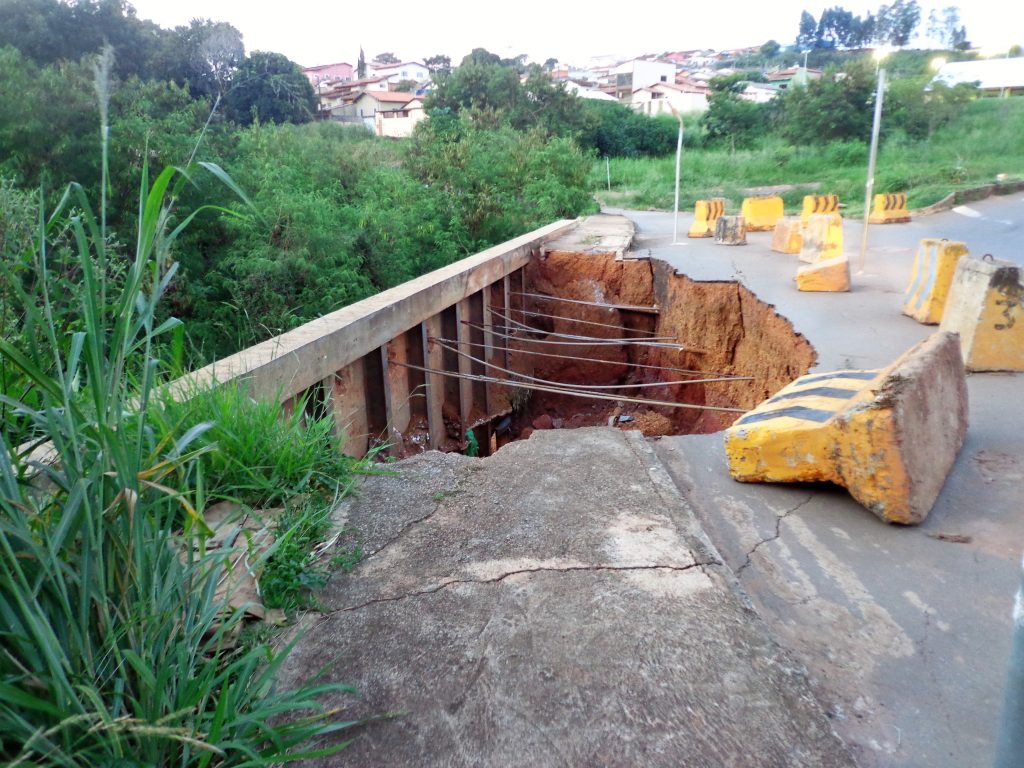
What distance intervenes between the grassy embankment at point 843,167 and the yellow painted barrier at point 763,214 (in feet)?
27.4

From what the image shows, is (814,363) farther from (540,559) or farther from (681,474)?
(540,559)

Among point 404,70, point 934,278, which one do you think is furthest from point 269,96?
point 404,70

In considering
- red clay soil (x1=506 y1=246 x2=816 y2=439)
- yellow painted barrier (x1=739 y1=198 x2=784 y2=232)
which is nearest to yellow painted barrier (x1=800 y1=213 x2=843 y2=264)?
red clay soil (x1=506 y1=246 x2=816 y2=439)

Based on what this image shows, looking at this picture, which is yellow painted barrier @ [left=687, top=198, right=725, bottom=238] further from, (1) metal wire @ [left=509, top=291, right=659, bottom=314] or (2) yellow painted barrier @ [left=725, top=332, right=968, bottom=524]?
(2) yellow painted barrier @ [left=725, top=332, right=968, bottom=524]

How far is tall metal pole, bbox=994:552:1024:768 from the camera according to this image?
48.1 inches

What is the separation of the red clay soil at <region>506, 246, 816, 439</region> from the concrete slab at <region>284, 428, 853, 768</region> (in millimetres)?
4368

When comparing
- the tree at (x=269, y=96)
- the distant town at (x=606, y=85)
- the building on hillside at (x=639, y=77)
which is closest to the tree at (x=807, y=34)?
the distant town at (x=606, y=85)

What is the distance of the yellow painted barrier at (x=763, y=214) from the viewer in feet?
50.6

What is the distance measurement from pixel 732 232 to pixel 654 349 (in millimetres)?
3129

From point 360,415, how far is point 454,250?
7.73 m

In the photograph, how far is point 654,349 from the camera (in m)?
11.5

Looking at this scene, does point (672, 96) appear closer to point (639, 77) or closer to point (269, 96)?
point (639, 77)

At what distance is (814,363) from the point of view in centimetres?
576

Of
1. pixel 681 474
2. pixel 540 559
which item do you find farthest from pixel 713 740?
pixel 681 474
